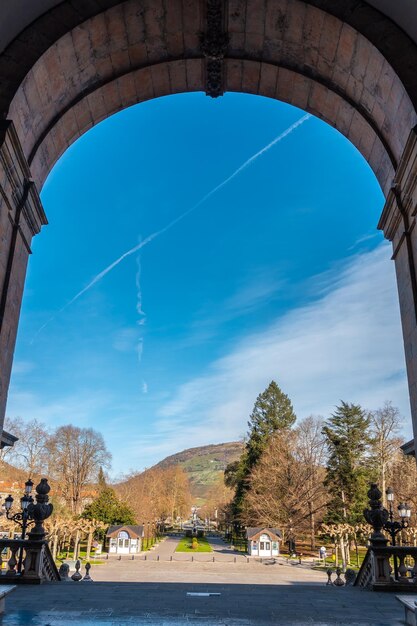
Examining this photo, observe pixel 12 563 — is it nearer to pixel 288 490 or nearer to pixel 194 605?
pixel 194 605

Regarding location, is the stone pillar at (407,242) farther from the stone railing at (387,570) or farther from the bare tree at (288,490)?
the bare tree at (288,490)

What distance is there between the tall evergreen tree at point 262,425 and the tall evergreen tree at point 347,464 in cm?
924

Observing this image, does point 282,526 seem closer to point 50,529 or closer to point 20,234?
point 50,529

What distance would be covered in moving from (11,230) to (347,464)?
163ft

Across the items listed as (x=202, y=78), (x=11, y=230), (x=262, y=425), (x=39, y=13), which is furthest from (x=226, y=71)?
(x=262, y=425)

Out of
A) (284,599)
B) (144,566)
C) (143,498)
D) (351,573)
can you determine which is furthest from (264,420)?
(284,599)

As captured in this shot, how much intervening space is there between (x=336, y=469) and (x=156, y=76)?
48.9m

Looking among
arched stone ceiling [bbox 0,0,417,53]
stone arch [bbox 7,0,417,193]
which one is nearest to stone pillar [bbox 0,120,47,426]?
stone arch [bbox 7,0,417,193]

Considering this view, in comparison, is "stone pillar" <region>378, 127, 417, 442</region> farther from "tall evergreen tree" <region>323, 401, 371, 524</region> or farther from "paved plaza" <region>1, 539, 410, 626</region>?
"tall evergreen tree" <region>323, 401, 371, 524</region>

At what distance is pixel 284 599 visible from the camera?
9156mm

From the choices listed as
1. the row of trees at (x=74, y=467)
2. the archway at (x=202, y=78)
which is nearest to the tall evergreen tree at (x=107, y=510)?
the row of trees at (x=74, y=467)

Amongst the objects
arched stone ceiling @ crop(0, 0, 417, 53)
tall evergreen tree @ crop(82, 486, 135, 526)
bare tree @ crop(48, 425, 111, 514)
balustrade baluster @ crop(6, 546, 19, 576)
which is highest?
arched stone ceiling @ crop(0, 0, 417, 53)

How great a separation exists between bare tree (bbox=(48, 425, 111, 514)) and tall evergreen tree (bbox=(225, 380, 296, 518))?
18696 mm

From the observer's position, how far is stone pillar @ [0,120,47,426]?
9.11 meters
